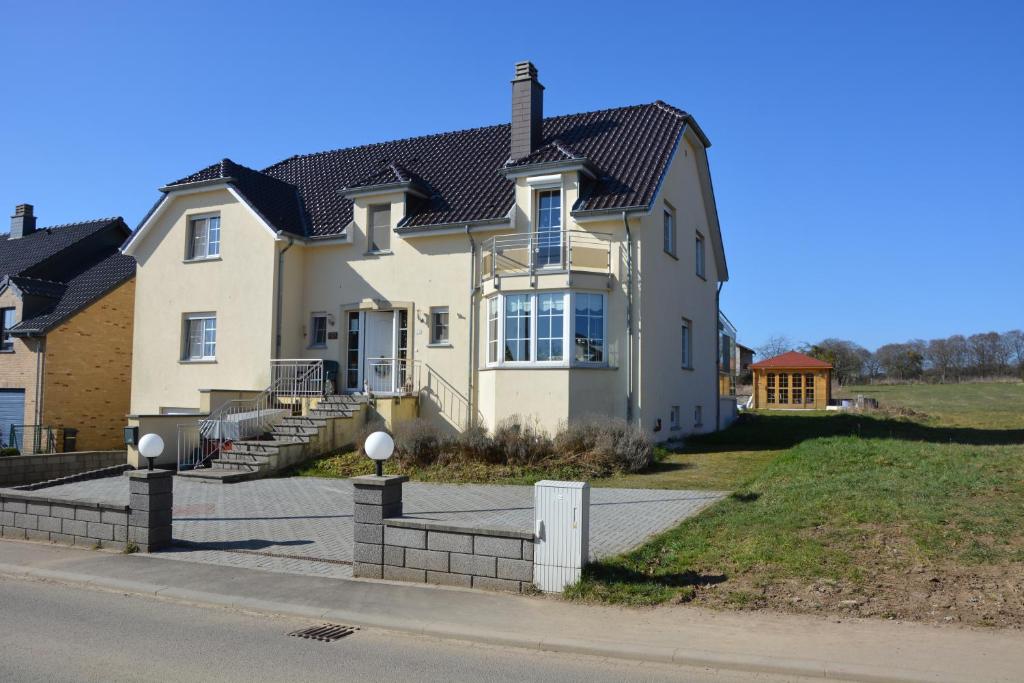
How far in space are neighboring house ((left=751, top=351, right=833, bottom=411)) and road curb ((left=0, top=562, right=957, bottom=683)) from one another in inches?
1316

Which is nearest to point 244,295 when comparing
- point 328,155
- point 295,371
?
point 295,371

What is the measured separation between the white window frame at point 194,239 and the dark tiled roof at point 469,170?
108 centimetres

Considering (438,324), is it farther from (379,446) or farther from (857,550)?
(857,550)

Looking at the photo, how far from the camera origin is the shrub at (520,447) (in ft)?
51.5

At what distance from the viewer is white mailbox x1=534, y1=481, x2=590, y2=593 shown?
7570 mm

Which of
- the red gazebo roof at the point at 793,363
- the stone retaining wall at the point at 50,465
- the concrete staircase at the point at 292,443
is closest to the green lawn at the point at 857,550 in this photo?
the concrete staircase at the point at 292,443

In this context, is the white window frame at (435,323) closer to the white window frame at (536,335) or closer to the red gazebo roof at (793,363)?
the white window frame at (536,335)

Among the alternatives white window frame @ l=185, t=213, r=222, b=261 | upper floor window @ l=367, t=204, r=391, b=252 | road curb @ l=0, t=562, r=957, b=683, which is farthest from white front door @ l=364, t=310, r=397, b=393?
road curb @ l=0, t=562, r=957, b=683

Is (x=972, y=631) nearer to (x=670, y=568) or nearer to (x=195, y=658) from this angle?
(x=670, y=568)

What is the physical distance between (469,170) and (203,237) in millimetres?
8024

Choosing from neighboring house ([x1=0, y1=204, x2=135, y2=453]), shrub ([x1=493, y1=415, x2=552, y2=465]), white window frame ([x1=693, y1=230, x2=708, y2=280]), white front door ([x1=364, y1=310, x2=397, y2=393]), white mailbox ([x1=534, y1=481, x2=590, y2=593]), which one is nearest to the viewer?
white mailbox ([x1=534, y1=481, x2=590, y2=593])

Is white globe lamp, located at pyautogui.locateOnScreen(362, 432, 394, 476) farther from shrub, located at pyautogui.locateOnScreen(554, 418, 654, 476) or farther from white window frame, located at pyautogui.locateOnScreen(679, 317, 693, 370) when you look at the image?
white window frame, located at pyautogui.locateOnScreen(679, 317, 693, 370)

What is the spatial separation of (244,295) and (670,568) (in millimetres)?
17355

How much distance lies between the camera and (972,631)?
6.27 m
